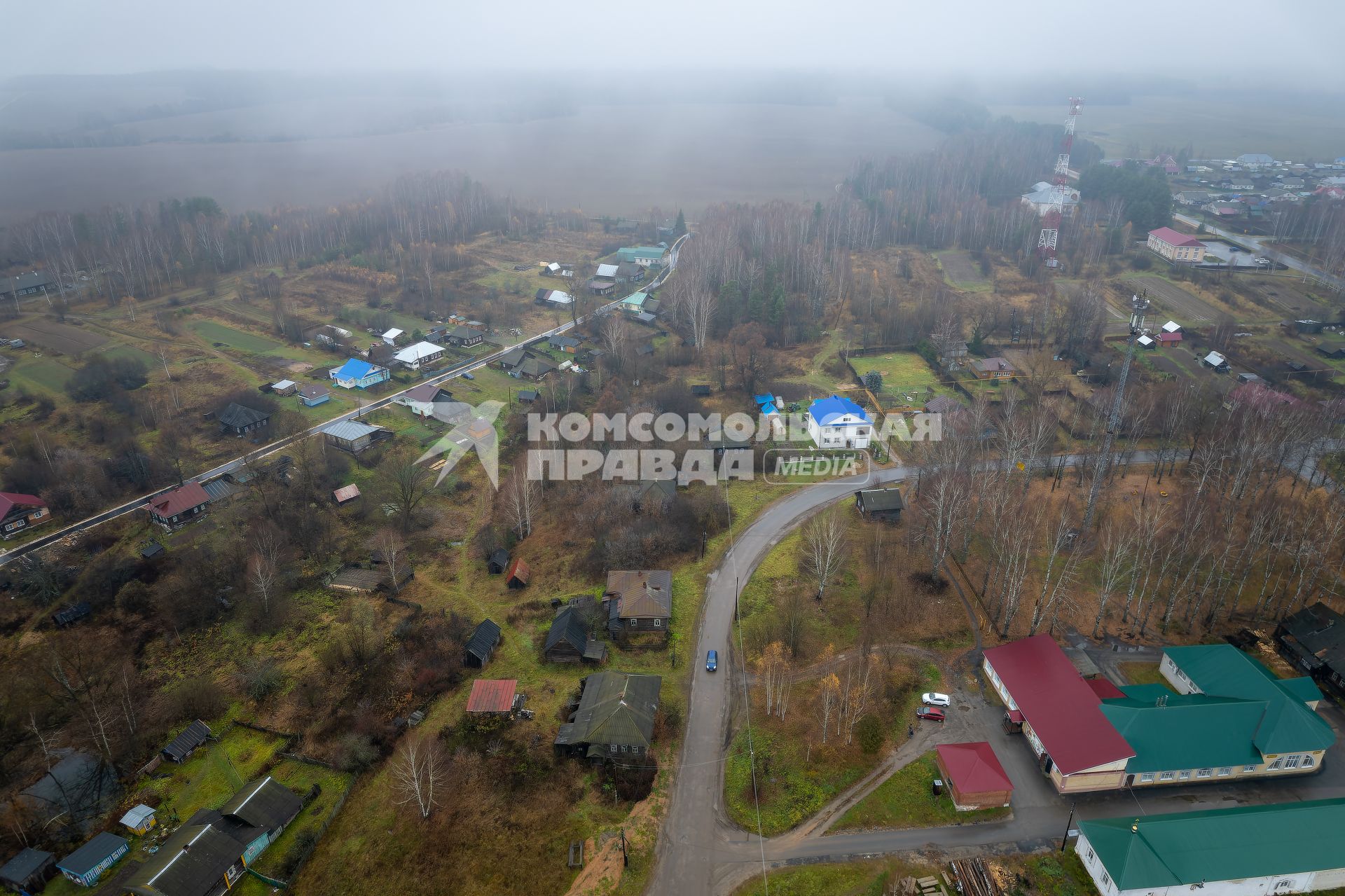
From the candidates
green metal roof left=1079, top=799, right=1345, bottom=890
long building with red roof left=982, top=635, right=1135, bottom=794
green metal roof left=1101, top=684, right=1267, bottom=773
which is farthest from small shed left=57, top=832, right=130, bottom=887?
green metal roof left=1101, top=684, right=1267, bottom=773

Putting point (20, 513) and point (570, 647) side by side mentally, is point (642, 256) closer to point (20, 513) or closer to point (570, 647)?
point (20, 513)

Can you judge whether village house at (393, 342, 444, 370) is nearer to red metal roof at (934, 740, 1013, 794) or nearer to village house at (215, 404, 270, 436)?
village house at (215, 404, 270, 436)

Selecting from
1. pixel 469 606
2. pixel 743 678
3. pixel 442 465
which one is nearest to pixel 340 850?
pixel 469 606

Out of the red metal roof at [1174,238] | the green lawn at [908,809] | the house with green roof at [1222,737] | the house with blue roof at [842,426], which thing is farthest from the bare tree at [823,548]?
the red metal roof at [1174,238]

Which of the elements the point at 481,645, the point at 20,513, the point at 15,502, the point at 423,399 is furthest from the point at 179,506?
the point at 481,645

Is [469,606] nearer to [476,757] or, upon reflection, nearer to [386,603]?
[386,603]

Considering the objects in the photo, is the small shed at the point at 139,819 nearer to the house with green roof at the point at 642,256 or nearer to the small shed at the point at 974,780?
the small shed at the point at 974,780
